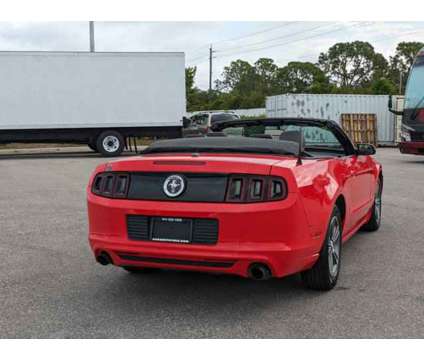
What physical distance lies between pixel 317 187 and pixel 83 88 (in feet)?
61.1

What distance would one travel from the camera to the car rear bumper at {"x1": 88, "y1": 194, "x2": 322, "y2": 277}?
4000 mm

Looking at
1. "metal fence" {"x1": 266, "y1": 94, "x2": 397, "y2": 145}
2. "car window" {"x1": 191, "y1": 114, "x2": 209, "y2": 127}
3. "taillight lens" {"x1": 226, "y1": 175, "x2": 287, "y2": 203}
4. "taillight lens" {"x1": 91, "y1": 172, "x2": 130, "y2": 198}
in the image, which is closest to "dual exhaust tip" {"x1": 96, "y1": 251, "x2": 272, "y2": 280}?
"taillight lens" {"x1": 226, "y1": 175, "x2": 287, "y2": 203}

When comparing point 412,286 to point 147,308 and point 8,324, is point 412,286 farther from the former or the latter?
point 8,324

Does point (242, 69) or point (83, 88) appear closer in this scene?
point (83, 88)

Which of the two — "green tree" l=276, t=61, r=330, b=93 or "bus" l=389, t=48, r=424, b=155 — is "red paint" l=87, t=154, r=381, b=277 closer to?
"bus" l=389, t=48, r=424, b=155

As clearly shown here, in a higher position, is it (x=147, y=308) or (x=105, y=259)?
(x=105, y=259)

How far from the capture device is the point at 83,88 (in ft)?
72.0

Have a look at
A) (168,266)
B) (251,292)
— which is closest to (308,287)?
(251,292)

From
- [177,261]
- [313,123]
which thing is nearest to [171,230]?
[177,261]

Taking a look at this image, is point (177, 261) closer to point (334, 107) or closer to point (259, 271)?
point (259, 271)

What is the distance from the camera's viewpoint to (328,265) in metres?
4.66

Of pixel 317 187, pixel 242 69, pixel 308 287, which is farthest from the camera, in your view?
pixel 242 69

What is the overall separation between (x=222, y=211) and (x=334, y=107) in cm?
2599

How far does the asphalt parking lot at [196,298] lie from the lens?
3.95m
